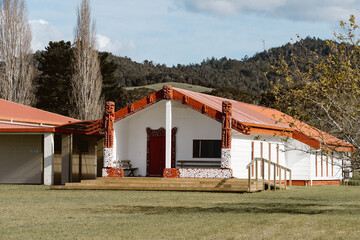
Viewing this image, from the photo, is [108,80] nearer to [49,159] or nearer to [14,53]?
[14,53]

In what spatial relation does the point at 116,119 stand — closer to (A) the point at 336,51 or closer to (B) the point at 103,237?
(A) the point at 336,51

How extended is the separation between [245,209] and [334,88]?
12.2 feet

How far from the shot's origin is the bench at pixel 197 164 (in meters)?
26.1

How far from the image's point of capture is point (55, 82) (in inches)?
1993

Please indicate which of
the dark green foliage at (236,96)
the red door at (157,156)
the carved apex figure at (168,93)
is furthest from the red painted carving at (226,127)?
the dark green foliage at (236,96)

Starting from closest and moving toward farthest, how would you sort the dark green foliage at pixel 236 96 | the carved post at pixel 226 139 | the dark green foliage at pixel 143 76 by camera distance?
the carved post at pixel 226 139
the dark green foliage at pixel 143 76
the dark green foliage at pixel 236 96

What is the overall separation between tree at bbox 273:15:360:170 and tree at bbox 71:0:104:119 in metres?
31.8

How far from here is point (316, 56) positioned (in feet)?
42.5

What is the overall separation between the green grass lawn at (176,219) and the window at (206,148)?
887 centimetres

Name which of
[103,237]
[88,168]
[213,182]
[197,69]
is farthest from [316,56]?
[197,69]

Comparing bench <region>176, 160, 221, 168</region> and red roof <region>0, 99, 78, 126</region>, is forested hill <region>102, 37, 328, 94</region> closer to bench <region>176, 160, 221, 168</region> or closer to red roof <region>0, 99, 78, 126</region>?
red roof <region>0, 99, 78, 126</region>

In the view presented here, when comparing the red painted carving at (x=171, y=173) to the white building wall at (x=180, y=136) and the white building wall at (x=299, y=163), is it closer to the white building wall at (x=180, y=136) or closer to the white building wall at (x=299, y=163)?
the white building wall at (x=180, y=136)

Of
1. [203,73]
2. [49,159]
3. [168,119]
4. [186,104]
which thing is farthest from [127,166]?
[203,73]

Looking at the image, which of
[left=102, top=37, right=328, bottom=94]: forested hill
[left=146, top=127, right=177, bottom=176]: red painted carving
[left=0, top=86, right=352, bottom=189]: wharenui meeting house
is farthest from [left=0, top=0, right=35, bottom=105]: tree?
[left=102, top=37, right=328, bottom=94]: forested hill
